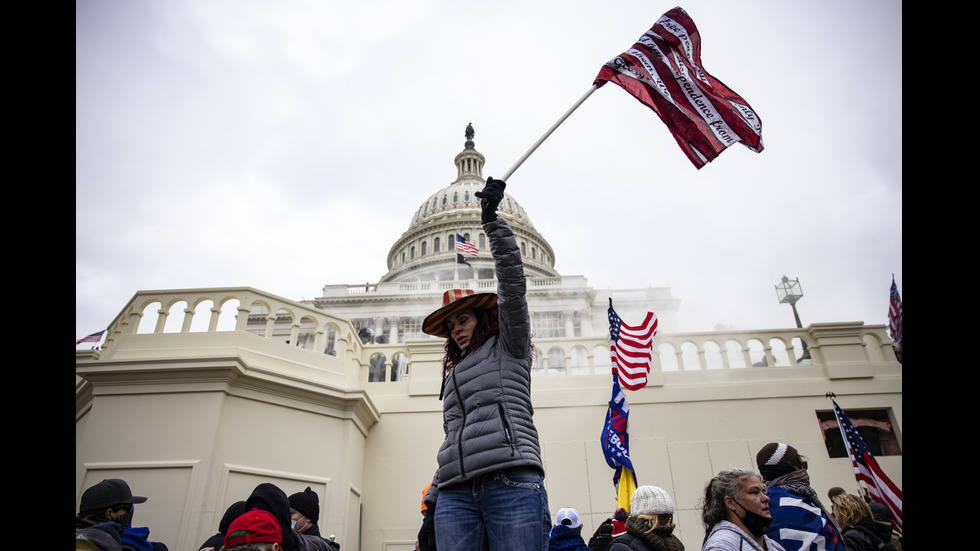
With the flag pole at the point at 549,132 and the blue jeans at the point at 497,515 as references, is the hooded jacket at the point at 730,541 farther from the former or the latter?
the flag pole at the point at 549,132

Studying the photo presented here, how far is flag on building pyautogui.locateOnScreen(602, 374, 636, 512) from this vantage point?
19.7 ft

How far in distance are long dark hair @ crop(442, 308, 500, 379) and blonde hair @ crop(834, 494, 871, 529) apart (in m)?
2.90

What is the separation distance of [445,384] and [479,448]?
1.66 feet

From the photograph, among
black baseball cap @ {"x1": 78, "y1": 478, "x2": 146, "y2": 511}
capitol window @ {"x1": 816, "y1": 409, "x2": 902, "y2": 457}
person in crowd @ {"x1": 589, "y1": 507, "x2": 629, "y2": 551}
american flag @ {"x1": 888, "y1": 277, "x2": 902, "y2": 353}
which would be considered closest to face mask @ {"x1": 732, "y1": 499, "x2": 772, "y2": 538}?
person in crowd @ {"x1": 589, "y1": 507, "x2": 629, "y2": 551}

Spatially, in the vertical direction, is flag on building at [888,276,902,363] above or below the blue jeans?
above

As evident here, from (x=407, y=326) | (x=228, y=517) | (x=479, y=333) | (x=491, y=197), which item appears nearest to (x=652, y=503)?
(x=479, y=333)

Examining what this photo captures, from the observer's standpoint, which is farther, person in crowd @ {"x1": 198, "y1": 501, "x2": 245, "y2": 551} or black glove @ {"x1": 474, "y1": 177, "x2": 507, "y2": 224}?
person in crowd @ {"x1": 198, "y1": 501, "x2": 245, "y2": 551}

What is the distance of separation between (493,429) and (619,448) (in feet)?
13.9

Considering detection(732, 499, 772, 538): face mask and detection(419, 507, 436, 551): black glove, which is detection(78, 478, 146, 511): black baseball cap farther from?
detection(732, 499, 772, 538): face mask

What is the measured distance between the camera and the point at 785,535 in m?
2.93

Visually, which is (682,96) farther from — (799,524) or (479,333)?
(799,524)

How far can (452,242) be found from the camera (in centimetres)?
6162

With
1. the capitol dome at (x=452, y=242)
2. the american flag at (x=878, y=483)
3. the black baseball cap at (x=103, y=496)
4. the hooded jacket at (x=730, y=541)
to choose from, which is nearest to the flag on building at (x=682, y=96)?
the hooded jacket at (x=730, y=541)
